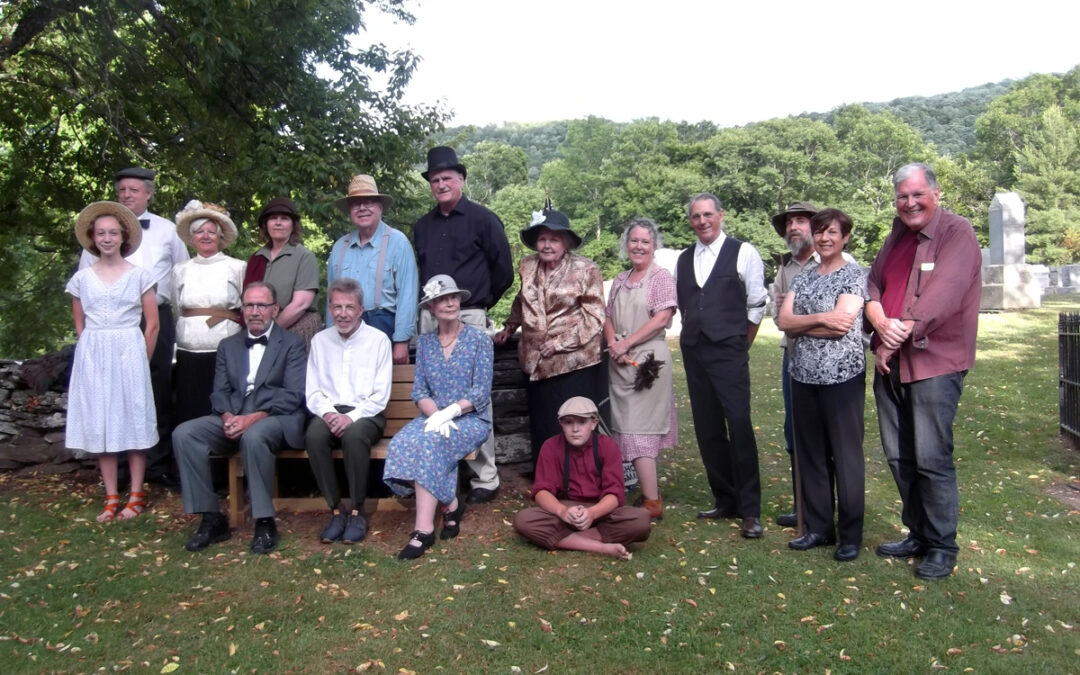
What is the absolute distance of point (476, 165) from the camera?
68.9 metres

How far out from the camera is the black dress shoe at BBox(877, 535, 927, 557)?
14.4 ft

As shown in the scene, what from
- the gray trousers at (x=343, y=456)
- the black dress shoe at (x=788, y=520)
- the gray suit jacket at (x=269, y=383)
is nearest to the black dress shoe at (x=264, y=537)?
the gray trousers at (x=343, y=456)

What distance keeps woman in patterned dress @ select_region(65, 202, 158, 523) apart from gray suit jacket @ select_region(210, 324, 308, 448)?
604 mm

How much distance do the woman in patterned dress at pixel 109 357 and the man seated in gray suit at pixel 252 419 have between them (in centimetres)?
60

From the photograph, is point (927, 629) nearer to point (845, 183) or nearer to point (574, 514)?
point (574, 514)

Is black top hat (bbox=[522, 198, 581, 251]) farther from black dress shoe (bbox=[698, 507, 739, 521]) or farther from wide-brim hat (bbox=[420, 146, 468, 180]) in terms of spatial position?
black dress shoe (bbox=[698, 507, 739, 521])

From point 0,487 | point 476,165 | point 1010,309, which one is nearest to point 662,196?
point 476,165

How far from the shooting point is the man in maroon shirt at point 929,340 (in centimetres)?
399

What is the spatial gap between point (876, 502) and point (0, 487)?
21.2ft

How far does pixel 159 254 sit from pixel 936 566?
5.30 m

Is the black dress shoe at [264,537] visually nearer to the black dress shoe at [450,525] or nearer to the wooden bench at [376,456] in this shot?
the wooden bench at [376,456]

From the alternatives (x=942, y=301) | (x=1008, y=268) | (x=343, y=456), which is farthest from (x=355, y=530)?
→ (x=1008, y=268)

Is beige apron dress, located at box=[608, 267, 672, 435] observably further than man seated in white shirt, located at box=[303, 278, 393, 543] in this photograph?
Yes

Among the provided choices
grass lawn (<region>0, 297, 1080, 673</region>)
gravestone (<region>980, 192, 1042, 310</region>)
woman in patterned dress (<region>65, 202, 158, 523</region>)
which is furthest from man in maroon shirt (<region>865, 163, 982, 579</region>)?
gravestone (<region>980, 192, 1042, 310</region>)
